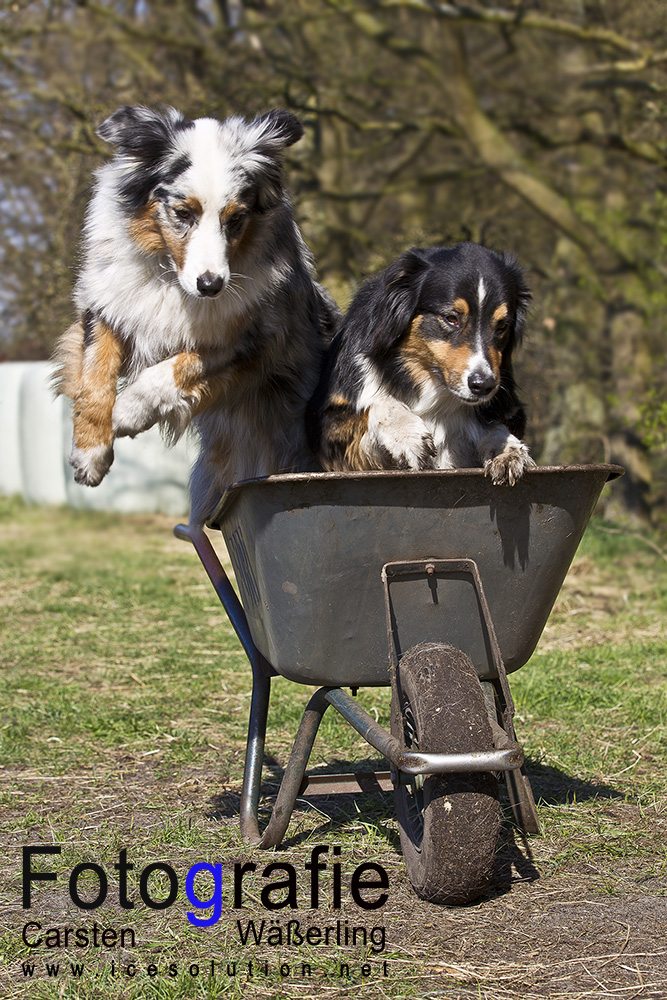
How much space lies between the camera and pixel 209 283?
110 inches

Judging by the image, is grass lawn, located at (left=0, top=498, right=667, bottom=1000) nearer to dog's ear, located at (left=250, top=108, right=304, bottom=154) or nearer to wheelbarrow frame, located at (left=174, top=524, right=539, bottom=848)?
wheelbarrow frame, located at (left=174, top=524, right=539, bottom=848)

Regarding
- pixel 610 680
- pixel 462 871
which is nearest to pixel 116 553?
pixel 610 680

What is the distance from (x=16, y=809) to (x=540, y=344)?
23.4ft

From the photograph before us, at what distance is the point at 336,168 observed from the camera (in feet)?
35.0

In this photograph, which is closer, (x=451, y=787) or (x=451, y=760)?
(x=451, y=760)

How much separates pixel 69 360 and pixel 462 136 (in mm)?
6854

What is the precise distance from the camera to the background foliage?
8844mm

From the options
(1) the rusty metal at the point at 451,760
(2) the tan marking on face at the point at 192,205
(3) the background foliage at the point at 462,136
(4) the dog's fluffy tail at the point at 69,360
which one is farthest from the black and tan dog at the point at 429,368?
(3) the background foliage at the point at 462,136

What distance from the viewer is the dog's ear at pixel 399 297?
120 inches

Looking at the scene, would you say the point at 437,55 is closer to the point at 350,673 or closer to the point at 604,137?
the point at 604,137

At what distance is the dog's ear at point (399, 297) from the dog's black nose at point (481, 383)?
37 centimetres

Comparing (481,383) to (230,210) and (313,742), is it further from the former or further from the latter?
(313,742)

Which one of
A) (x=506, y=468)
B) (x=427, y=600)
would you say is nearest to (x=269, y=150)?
(x=506, y=468)

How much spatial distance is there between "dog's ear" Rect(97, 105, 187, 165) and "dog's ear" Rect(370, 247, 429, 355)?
0.78 meters
